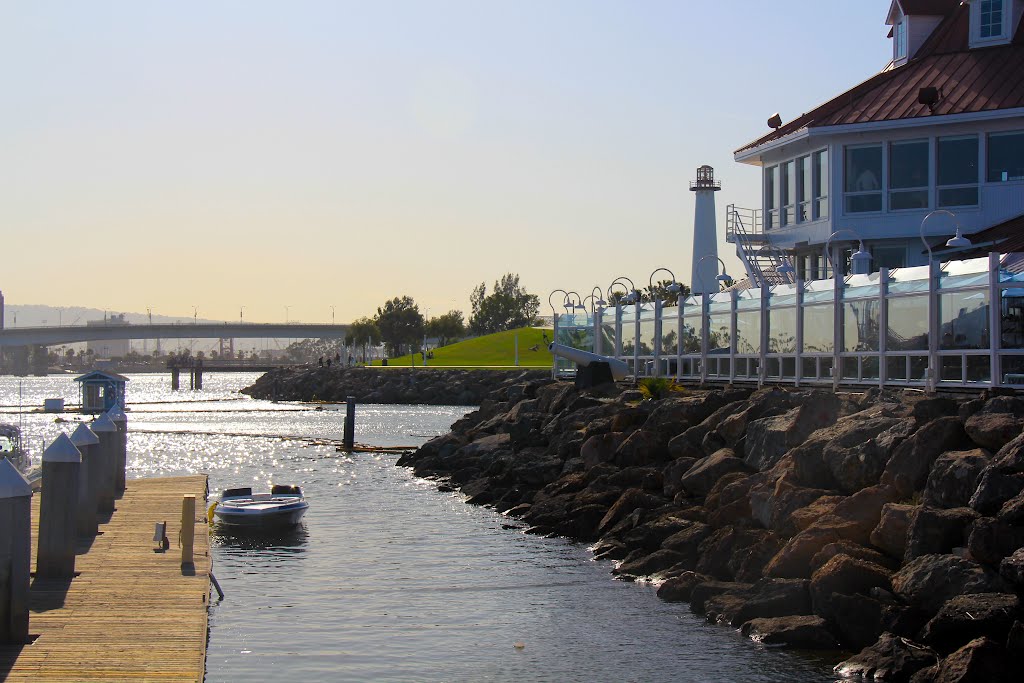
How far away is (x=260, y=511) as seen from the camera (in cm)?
3431

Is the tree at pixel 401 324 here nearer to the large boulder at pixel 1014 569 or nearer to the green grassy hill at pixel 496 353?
the green grassy hill at pixel 496 353

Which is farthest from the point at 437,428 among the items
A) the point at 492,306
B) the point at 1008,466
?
the point at 492,306

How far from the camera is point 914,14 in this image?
4616cm

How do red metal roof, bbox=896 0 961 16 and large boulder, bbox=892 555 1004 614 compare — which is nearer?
large boulder, bbox=892 555 1004 614

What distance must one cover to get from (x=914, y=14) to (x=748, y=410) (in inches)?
843

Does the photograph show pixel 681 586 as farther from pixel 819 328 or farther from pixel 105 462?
pixel 105 462

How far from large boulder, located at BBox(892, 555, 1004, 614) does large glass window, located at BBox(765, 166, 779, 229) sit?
27351 mm

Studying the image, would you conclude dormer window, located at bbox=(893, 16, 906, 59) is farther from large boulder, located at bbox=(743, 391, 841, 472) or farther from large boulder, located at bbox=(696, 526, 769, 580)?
large boulder, located at bbox=(696, 526, 769, 580)

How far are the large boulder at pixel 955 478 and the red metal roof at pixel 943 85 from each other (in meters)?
20.5

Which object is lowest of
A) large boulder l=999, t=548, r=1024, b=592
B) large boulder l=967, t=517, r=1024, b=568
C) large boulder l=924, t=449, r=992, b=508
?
large boulder l=999, t=548, r=1024, b=592

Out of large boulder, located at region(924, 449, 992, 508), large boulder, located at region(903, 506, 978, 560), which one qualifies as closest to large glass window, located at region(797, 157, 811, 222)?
large boulder, located at region(924, 449, 992, 508)

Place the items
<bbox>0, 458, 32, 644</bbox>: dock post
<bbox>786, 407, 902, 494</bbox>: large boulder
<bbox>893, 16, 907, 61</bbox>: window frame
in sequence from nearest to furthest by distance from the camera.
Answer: <bbox>0, 458, 32, 644</bbox>: dock post, <bbox>786, 407, 902, 494</bbox>: large boulder, <bbox>893, 16, 907, 61</bbox>: window frame

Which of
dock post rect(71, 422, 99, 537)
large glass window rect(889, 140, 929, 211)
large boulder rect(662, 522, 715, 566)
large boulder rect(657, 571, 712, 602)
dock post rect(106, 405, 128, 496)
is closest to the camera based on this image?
large boulder rect(657, 571, 712, 602)

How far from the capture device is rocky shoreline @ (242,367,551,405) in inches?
4683
